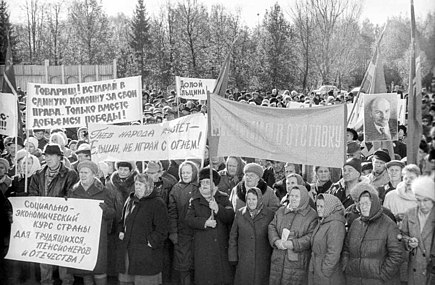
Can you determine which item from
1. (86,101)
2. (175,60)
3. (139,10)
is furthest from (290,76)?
(86,101)

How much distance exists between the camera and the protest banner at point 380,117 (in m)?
7.92

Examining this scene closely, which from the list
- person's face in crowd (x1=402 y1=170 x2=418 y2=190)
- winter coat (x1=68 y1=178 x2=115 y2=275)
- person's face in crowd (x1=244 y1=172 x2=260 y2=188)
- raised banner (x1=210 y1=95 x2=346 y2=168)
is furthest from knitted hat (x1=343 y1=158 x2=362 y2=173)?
winter coat (x1=68 y1=178 x2=115 y2=275)

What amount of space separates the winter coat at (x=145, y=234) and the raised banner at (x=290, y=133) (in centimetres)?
80

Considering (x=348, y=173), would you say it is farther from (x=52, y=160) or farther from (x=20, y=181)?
(x=20, y=181)

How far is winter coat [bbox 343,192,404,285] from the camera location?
17.1 ft

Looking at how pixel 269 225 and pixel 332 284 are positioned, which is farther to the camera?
pixel 269 225

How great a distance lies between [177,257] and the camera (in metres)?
6.39

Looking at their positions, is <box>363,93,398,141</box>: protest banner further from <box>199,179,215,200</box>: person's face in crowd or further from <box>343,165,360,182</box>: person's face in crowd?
<box>199,179,215,200</box>: person's face in crowd

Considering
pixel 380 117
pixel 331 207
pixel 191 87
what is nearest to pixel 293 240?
pixel 331 207

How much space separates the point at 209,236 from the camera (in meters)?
6.23

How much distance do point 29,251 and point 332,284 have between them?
2964 millimetres

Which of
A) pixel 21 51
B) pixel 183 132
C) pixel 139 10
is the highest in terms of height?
pixel 139 10

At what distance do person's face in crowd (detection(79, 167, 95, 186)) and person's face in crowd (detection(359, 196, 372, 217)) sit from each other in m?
2.67

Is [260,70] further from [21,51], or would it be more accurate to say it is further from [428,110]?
[428,110]
